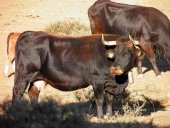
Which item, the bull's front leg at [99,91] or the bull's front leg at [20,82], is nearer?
the bull's front leg at [99,91]

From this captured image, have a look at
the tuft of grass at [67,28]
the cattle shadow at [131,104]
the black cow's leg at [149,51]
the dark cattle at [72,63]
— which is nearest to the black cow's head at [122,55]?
the dark cattle at [72,63]

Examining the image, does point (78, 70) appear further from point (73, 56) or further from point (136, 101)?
point (136, 101)

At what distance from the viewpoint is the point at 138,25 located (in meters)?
17.4

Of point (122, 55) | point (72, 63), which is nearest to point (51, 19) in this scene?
point (72, 63)

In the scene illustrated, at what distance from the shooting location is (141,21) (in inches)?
684

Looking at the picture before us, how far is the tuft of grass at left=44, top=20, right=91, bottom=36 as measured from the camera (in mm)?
22156

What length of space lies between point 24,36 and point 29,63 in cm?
69

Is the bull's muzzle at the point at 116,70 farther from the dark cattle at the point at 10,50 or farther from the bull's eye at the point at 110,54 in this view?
the dark cattle at the point at 10,50

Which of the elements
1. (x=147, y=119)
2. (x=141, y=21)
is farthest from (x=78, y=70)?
(x=141, y=21)

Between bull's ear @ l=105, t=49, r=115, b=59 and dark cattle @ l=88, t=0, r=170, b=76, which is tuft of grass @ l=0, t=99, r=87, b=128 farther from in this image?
dark cattle @ l=88, t=0, r=170, b=76

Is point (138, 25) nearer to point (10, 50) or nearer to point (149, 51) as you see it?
point (149, 51)

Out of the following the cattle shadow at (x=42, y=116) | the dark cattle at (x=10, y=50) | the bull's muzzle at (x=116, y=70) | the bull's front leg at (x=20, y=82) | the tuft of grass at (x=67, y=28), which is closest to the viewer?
Result: the cattle shadow at (x=42, y=116)

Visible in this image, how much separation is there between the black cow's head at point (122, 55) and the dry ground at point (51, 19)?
8.34 feet

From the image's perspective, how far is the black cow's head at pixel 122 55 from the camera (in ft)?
38.7
